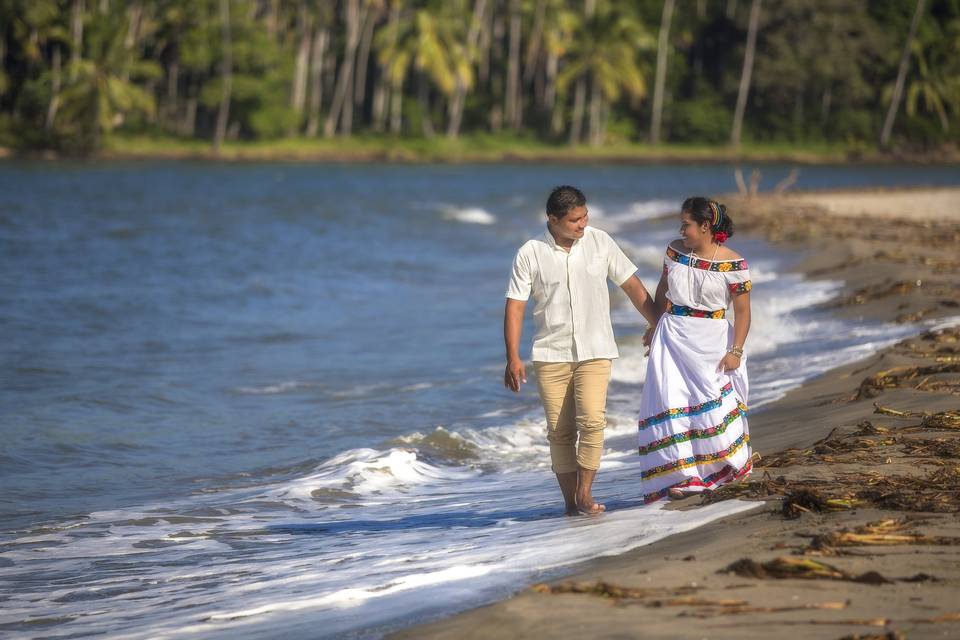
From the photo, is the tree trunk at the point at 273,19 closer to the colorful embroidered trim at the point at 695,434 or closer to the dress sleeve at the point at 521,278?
the dress sleeve at the point at 521,278

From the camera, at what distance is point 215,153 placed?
221 ft

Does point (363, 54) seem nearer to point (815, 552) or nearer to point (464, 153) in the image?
point (464, 153)

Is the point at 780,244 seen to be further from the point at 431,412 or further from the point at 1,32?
the point at 1,32

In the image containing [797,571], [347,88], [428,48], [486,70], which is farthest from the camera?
[486,70]

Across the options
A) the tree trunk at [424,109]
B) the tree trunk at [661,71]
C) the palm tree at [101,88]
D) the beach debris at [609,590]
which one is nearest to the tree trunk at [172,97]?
the palm tree at [101,88]

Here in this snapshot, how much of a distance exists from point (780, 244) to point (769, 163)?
52862 mm

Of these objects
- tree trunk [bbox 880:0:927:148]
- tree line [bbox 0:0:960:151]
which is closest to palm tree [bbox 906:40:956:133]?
tree line [bbox 0:0:960:151]

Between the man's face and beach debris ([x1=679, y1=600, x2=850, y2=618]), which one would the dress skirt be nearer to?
the man's face

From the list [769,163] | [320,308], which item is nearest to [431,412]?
[320,308]

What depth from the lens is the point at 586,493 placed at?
6492 mm

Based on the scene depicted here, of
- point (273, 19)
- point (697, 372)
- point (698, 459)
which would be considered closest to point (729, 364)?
point (697, 372)

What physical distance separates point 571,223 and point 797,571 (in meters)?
2.30

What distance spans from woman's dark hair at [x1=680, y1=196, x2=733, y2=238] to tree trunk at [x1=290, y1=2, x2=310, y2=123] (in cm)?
6506

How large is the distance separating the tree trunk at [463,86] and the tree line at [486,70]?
0.52ft
